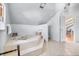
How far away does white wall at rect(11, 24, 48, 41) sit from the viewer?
198 cm

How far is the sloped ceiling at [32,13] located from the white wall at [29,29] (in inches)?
2.2

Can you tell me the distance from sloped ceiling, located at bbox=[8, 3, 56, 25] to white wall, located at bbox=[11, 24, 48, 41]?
0.05m

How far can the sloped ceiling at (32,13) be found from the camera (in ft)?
6.54

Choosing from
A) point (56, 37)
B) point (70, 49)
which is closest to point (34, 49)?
point (56, 37)

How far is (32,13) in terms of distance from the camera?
6.57ft

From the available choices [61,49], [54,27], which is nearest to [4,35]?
[54,27]

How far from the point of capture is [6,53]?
6.44 feet

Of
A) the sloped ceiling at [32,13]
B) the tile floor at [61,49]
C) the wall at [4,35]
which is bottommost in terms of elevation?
the tile floor at [61,49]

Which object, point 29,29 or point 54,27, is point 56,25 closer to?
point 54,27

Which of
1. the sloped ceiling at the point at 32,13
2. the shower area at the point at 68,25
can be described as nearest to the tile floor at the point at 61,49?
the shower area at the point at 68,25

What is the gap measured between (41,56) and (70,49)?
407 millimetres

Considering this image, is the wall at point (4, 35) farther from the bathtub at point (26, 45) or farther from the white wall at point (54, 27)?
the white wall at point (54, 27)

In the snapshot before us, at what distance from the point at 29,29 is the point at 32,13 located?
22 cm

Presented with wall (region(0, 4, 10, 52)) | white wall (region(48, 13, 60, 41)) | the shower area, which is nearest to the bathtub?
wall (region(0, 4, 10, 52))
